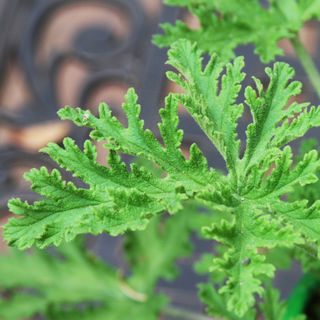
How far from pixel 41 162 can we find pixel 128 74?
239 millimetres

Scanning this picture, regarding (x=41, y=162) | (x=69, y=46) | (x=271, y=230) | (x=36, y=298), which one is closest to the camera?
(x=271, y=230)

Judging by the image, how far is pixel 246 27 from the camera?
0.69 meters

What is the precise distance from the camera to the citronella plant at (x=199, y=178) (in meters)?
0.47

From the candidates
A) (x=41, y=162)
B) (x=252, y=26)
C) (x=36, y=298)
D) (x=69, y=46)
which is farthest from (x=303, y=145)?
(x=69, y=46)

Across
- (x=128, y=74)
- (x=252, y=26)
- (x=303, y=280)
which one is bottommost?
(x=303, y=280)

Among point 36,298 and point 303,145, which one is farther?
point 36,298

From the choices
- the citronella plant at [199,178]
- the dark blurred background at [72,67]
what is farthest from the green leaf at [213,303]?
the dark blurred background at [72,67]

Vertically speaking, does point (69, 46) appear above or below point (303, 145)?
above

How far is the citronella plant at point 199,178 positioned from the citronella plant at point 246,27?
136 mm

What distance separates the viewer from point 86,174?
1.65 ft

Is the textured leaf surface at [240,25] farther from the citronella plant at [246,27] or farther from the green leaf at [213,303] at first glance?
the green leaf at [213,303]

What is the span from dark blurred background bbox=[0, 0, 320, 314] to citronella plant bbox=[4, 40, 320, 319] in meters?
0.76

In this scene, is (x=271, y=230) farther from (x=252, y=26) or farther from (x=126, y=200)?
(x=252, y=26)

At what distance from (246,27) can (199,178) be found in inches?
9.2
